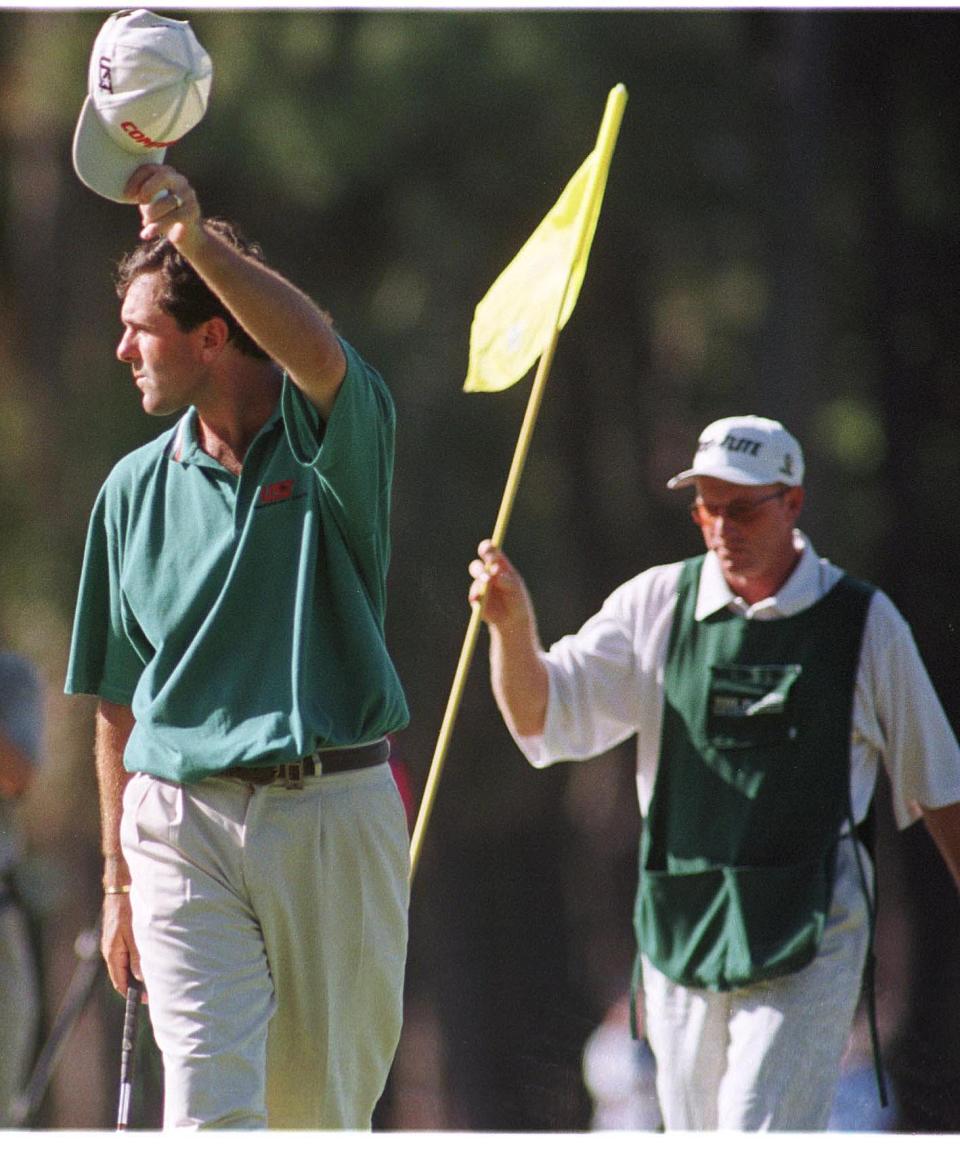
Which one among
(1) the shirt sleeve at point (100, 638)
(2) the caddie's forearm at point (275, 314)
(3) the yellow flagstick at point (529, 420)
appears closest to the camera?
(2) the caddie's forearm at point (275, 314)

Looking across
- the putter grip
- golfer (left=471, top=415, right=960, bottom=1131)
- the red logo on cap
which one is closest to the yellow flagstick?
golfer (left=471, top=415, right=960, bottom=1131)

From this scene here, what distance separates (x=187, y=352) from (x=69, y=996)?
221cm

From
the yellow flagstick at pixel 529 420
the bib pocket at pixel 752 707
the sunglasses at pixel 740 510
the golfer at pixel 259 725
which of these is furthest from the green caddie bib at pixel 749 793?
the golfer at pixel 259 725

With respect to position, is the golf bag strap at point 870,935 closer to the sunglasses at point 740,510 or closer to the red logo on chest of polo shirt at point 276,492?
the sunglasses at point 740,510

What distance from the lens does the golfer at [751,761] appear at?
387 cm

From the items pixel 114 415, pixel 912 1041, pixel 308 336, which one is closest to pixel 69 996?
pixel 114 415

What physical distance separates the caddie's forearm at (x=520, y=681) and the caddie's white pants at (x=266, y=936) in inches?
33.3

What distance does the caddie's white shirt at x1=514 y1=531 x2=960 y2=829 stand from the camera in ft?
13.1

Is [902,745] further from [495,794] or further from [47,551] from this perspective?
[47,551]

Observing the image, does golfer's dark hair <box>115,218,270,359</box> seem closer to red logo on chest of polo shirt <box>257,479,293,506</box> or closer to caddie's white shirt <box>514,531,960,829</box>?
red logo on chest of polo shirt <box>257,479,293,506</box>

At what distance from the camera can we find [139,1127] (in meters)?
4.18

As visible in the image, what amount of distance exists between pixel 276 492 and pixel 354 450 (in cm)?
16

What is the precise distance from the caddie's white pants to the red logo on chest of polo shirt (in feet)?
1.45

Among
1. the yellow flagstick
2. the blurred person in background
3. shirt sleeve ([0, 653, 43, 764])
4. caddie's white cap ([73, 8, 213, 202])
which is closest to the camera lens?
caddie's white cap ([73, 8, 213, 202])
